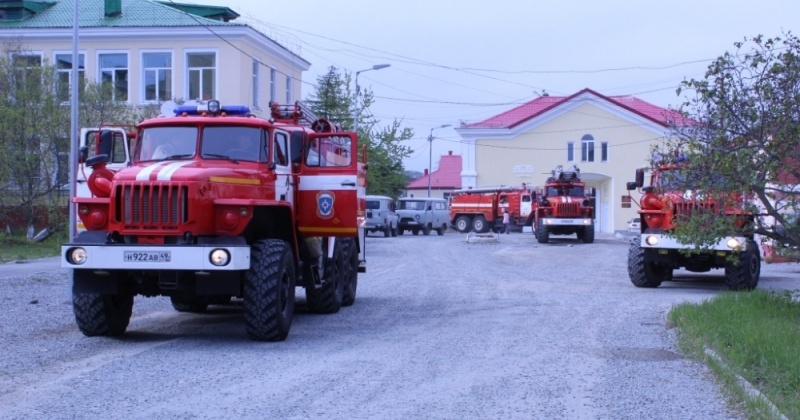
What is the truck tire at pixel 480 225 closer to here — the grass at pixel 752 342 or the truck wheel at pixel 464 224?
the truck wheel at pixel 464 224

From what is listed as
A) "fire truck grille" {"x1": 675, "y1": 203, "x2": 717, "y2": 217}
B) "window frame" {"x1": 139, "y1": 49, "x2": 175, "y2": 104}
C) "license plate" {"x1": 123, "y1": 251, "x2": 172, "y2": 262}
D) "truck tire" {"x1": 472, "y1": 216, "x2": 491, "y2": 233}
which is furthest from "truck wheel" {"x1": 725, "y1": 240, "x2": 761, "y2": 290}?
"truck tire" {"x1": 472, "y1": 216, "x2": 491, "y2": 233}

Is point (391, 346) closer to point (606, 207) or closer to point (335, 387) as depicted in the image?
point (335, 387)

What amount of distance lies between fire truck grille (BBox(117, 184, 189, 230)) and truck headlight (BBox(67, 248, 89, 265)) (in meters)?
0.55

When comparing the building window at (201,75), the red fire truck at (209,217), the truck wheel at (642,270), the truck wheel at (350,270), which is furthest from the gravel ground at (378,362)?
the building window at (201,75)

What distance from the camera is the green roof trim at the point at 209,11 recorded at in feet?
133

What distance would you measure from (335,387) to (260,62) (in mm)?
32114

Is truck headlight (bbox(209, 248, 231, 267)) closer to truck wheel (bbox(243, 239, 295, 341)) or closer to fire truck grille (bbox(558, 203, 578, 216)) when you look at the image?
truck wheel (bbox(243, 239, 295, 341))

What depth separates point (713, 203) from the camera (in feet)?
45.3

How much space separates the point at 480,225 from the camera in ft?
185

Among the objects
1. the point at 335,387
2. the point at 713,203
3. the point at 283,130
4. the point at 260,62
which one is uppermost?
the point at 260,62

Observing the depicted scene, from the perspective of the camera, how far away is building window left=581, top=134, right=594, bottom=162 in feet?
205

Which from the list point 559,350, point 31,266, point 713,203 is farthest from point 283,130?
point 31,266

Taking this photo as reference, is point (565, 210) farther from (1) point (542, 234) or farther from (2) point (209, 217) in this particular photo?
(2) point (209, 217)

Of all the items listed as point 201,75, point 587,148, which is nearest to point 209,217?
point 201,75
